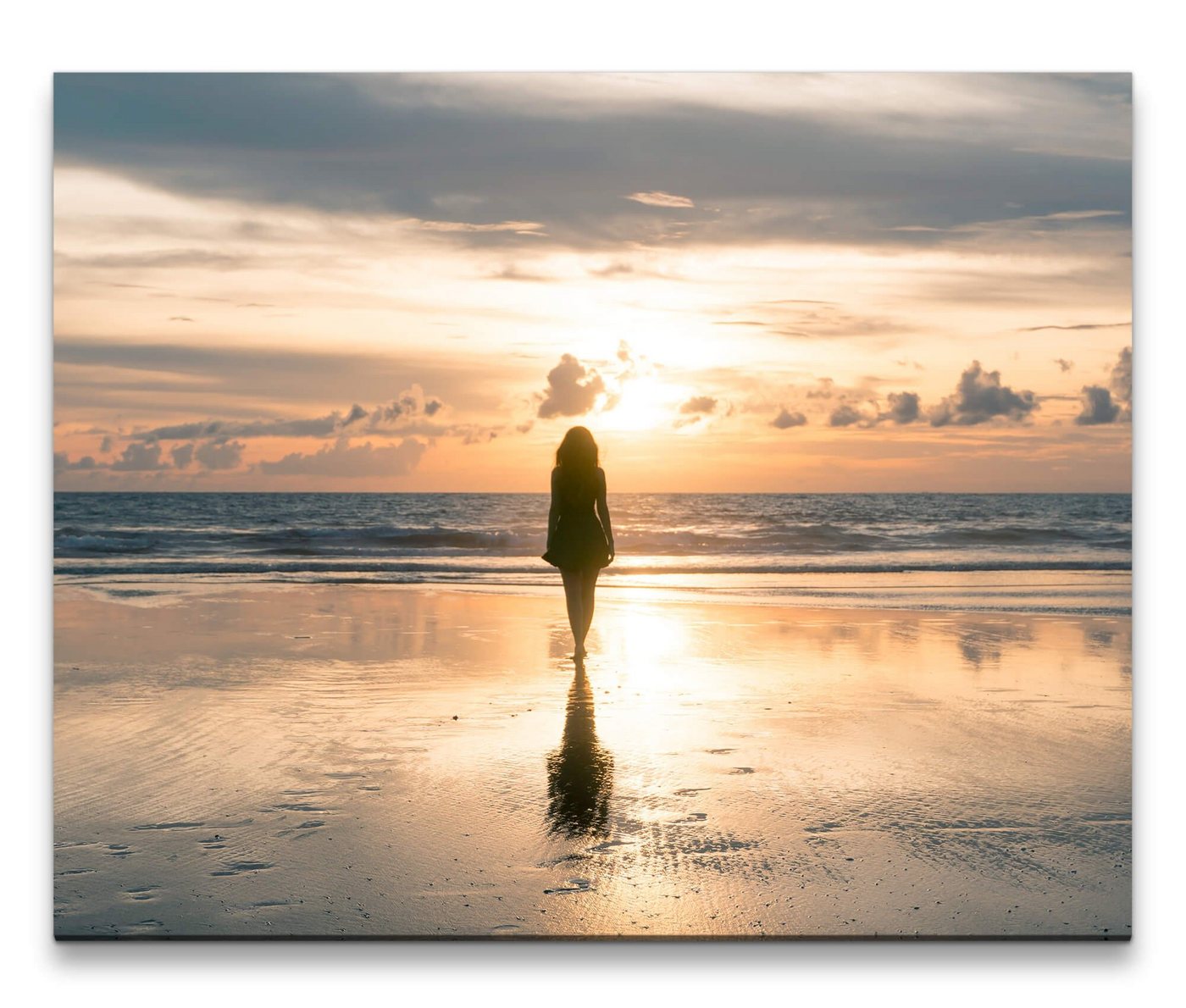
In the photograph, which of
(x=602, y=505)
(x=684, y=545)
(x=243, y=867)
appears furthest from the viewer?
(x=684, y=545)

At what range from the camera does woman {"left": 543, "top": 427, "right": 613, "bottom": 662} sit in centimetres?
754

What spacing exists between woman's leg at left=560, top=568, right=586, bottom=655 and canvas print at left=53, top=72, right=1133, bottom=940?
0.07 feet

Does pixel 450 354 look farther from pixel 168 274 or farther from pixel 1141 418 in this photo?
pixel 1141 418

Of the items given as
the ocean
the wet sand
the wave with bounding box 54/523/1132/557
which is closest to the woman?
the wet sand

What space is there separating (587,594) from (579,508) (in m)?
0.62

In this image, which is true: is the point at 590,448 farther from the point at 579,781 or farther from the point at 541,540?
the point at 541,540

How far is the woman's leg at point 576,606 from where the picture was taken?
7.69m

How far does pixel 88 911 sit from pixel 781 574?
35.4 feet

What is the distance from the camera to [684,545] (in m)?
17.6

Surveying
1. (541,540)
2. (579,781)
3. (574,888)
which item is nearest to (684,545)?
(541,540)

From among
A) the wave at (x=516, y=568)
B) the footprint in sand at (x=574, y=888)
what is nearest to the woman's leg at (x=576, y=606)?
the footprint in sand at (x=574, y=888)

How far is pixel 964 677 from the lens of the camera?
7.04 metres

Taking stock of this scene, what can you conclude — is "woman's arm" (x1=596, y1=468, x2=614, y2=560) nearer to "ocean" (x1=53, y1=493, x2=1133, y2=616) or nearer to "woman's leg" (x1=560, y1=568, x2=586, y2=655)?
"woman's leg" (x1=560, y1=568, x2=586, y2=655)

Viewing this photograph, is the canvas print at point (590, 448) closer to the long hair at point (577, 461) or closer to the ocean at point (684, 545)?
the long hair at point (577, 461)
